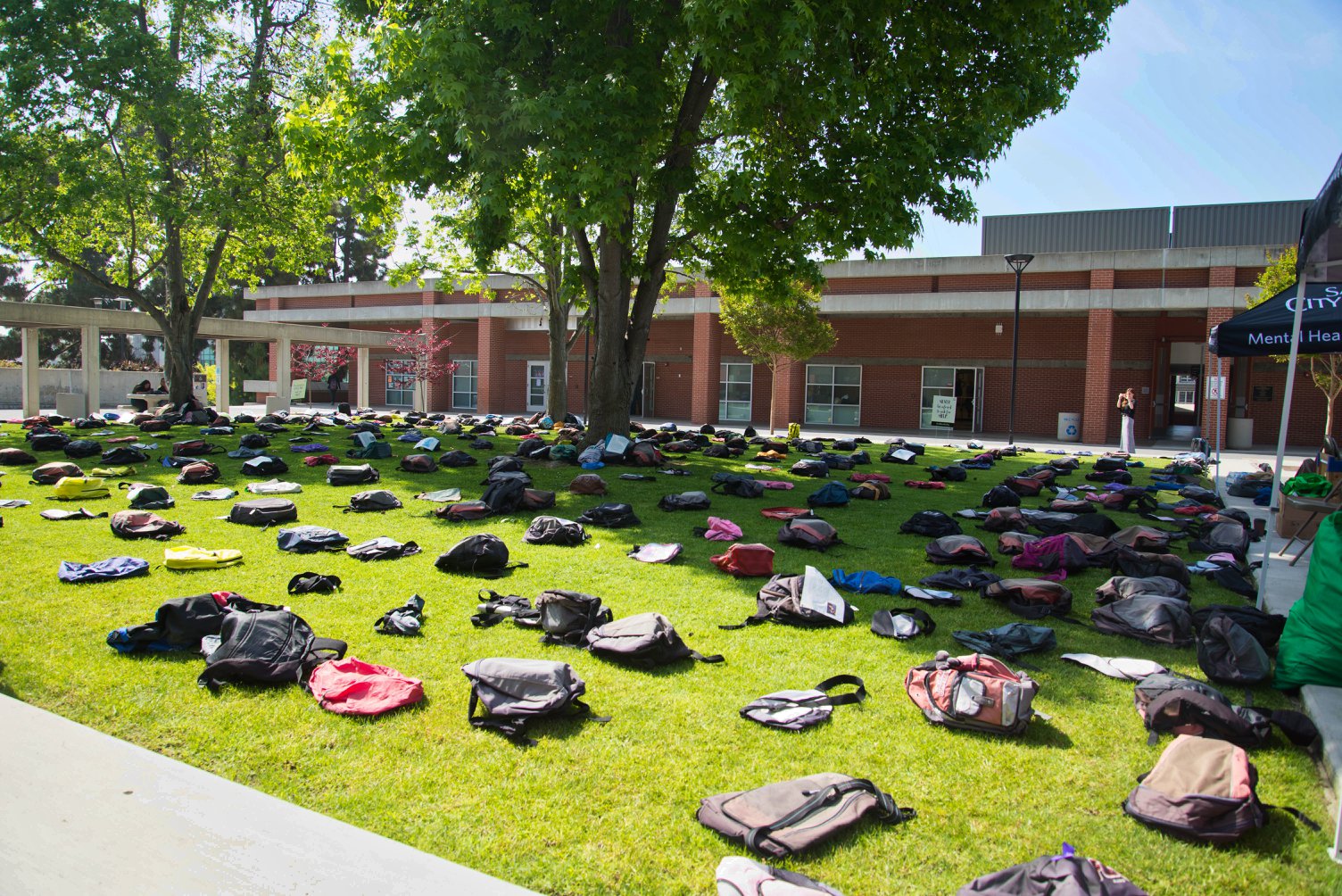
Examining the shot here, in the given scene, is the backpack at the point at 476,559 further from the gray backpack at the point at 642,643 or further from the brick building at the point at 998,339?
the brick building at the point at 998,339

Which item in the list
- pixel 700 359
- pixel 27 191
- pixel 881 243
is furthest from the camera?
pixel 700 359

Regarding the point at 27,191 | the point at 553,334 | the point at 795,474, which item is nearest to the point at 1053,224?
the point at 553,334

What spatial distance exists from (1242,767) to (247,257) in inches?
1138

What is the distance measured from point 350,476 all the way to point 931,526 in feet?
27.9

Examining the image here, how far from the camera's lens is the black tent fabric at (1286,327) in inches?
278

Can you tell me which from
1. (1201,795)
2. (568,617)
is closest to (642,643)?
(568,617)

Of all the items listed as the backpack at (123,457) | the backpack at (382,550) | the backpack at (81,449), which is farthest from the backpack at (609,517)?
the backpack at (81,449)

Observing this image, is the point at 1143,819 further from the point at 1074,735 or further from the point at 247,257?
the point at 247,257

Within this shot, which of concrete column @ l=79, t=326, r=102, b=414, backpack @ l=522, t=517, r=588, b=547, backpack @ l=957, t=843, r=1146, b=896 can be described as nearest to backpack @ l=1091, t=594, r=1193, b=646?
backpack @ l=957, t=843, r=1146, b=896

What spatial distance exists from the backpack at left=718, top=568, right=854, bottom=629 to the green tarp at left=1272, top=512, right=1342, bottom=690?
106 inches

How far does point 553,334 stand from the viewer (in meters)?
25.6

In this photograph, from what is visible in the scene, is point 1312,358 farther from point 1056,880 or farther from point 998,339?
point 1056,880

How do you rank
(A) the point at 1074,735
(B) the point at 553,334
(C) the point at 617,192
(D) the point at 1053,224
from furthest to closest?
(D) the point at 1053,224 < (B) the point at 553,334 < (C) the point at 617,192 < (A) the point at 1074,735

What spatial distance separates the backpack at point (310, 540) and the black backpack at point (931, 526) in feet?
21.0
